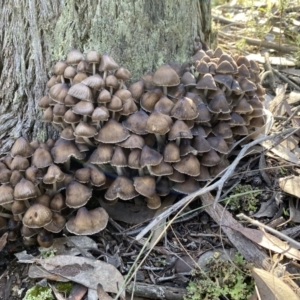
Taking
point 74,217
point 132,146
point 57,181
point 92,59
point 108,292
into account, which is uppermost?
point 92,59

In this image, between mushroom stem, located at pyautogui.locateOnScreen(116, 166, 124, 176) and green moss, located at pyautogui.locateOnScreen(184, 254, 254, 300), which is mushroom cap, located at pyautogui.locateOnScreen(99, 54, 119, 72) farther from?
green moss, located at pyautogui.locateOnScreen(184, 254, 254, 300)

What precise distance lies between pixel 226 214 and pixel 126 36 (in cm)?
179

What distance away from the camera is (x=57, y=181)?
3.03 metres

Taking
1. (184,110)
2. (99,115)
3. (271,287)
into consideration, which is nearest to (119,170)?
(99,115)

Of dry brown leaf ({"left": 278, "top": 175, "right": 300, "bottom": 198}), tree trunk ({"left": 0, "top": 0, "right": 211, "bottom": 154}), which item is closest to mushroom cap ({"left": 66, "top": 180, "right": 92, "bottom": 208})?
tree trunk ({"left": 0, "top": 0, "right": 211, "bottom": 154})

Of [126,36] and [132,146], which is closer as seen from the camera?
[132,146]

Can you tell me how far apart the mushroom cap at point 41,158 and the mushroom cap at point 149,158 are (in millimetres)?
727

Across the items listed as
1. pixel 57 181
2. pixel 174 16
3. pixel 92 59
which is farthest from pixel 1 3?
pixel 57 181

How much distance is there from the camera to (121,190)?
309 cm

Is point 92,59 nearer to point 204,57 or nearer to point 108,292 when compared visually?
point 204,57

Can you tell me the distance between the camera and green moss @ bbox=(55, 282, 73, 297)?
2.80 metres

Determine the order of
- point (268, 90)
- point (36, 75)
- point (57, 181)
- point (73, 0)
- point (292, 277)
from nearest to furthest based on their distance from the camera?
point (292, 277)
point (57, 181)
point (73, 0)
point (36, 75)
point (268, 90)

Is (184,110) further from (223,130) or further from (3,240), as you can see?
(3,240)

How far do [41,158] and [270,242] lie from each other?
186 centimetres
